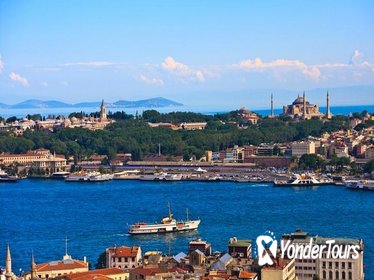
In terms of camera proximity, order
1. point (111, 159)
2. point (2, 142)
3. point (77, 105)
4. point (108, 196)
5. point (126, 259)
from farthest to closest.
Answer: point (77, 105) < point (2, 142) < point (111, 159) < point (108, 196) < point (126, 259)

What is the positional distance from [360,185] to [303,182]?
1.56 metres

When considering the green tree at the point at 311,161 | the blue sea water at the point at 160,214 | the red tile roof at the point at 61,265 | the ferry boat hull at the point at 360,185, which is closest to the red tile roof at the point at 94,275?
the red tile roof at the point at 61,265

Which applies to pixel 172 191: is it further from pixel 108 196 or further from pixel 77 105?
pixel 77 105

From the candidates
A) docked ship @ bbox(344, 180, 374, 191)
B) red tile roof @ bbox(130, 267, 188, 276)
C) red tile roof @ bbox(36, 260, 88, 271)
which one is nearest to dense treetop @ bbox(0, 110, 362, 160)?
docked ship @ bbox(344, 180, 374, 191)

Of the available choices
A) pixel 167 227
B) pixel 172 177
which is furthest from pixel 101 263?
pixel 172 177

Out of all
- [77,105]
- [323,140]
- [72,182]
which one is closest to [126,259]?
[72,182]

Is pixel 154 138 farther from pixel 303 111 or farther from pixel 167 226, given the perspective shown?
pixel 167 226

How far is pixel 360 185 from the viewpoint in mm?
21812

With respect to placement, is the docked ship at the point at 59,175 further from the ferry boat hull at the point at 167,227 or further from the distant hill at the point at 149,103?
the distant hill at the point at 149,103

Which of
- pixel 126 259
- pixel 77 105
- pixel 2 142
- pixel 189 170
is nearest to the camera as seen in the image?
pixel 126 259

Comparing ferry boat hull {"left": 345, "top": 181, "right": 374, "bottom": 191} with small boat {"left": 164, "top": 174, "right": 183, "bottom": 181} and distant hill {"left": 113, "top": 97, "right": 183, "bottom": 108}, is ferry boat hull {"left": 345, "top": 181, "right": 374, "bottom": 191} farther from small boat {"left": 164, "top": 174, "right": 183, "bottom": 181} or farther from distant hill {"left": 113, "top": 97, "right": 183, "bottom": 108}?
distant hill {"left": 113, "top": 97, "right": 183, "bottom": 108}

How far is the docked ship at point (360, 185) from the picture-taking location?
21625 millimetres

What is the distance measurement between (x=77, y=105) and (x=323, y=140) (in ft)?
287

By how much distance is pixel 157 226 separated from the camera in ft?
47.2
